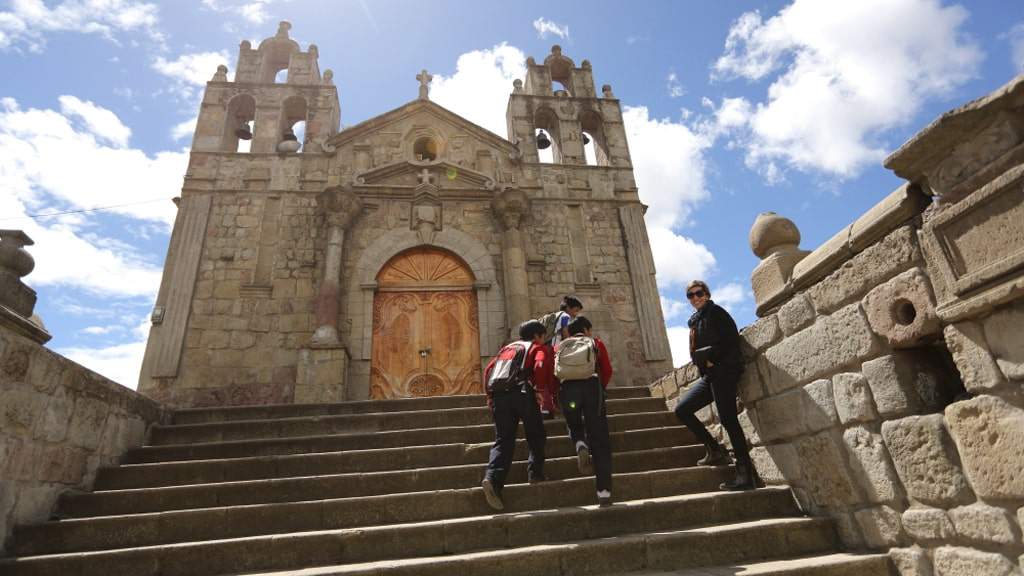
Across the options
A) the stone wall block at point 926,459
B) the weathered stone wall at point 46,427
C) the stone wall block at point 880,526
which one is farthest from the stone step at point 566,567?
the weathered stone wall at point 46,427

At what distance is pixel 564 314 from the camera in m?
5.75

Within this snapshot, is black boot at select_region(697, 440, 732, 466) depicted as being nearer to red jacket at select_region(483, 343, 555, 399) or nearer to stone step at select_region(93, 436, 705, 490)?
stone step at select_region(93, 436, 705, 490)

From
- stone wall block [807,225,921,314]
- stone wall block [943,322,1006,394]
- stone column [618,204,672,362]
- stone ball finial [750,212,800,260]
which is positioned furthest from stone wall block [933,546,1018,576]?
stone column [618,204,672,362]

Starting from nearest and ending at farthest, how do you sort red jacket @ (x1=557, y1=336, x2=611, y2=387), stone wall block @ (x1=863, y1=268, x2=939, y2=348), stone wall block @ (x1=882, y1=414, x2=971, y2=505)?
stone wall block @ (x1=882, y1=414, x2=971, y2=505) < stone wall block @ (x1=863, y1=268, x2=939, y2=348) < red jacket @ (x1=557, y1=336, x2=611, y2=387)

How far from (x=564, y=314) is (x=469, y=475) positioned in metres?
2.05

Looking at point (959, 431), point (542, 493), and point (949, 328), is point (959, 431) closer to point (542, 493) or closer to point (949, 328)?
point (949, 328)

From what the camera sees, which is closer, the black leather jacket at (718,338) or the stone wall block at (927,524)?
the stone wall block at (927,524)

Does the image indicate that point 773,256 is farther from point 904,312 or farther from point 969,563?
point 969,563

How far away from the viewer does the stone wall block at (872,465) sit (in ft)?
10.5

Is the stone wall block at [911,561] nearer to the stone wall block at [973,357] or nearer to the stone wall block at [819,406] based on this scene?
the stone wall block at [819,406]

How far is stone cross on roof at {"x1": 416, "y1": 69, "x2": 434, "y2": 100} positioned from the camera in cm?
1277

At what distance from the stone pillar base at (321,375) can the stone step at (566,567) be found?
5.51 m

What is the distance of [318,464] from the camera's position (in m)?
4.92

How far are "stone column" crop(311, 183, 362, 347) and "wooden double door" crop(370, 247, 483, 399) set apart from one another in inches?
34.0
